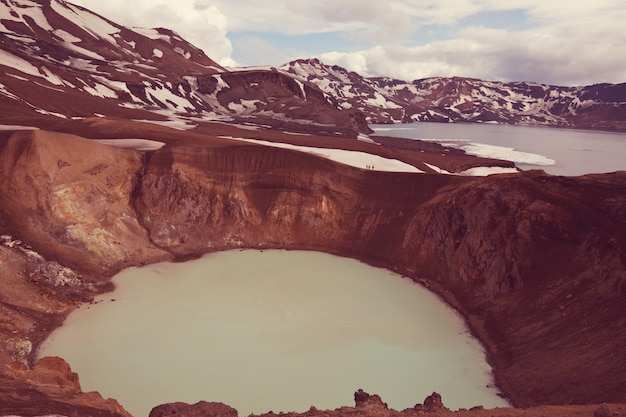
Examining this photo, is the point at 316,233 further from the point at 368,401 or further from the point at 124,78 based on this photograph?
the point at 124,78

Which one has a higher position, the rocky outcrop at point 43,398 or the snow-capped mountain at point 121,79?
the snow-capped mountain at point 121,79

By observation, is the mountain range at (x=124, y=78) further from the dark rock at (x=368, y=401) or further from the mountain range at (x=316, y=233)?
the dark rock at (x=368, y=401)

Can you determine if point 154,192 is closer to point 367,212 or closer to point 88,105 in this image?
point 367,212

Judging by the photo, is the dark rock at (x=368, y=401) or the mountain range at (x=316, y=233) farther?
the mountain range at (x=316, y=233)

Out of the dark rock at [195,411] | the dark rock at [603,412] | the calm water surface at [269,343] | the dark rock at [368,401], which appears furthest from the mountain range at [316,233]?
the calm water surface at [269,343]

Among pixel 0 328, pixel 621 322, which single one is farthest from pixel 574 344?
pixel 0 328

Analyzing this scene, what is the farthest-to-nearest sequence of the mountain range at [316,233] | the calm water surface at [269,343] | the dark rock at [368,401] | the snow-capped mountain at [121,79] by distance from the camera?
1. the snow-capped mountain at [121,79]
2. the mountain range at [316,233]
3. the calm water surface at [269,343]
4. the dark rock at [368,401]

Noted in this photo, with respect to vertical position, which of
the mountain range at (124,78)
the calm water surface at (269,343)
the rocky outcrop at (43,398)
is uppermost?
the mountain range at (124,78)

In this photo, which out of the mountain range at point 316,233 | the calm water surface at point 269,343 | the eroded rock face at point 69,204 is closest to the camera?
the calm water surface at point 269,343
